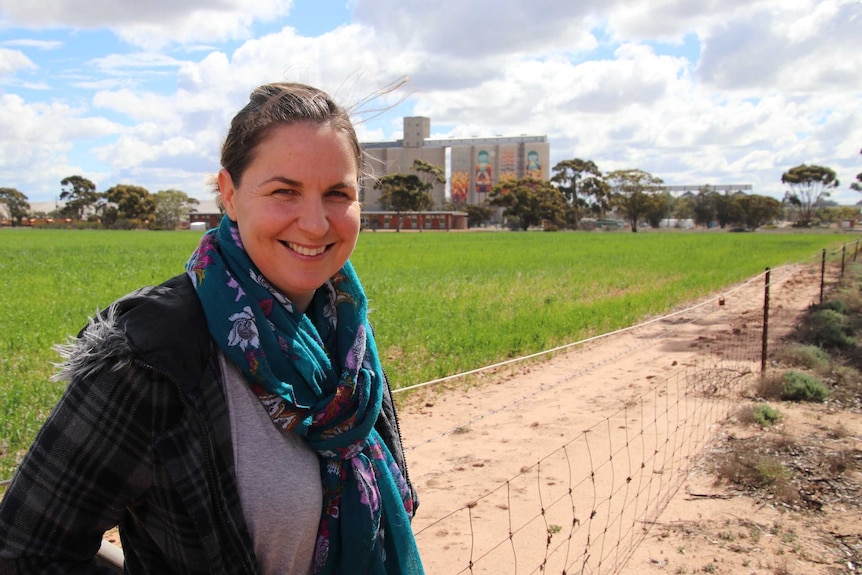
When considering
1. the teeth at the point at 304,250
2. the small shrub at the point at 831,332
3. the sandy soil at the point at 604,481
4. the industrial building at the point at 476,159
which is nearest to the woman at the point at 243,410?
the teeth at the point at 304,250

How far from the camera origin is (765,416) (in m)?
6.77

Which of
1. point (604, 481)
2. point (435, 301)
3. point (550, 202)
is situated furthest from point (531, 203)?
point (604, 481)

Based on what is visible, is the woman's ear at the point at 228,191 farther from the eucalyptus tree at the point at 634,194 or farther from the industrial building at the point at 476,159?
the industrial building at the point at 476,159

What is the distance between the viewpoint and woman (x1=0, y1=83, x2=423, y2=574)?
1.19m

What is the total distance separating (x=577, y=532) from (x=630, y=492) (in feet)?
2.70

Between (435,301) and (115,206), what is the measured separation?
3759 inches

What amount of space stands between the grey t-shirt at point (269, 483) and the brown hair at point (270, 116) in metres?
0.47

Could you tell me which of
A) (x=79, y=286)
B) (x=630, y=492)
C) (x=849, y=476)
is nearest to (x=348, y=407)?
(x=630, y=492)

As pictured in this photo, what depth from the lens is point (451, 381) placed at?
8625mm

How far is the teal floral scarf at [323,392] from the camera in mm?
1385

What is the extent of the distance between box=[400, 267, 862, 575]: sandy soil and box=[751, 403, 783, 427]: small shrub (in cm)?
12

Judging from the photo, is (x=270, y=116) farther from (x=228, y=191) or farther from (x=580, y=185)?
(x=580, y=185)

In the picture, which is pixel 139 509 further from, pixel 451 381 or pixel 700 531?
pixel 451 381

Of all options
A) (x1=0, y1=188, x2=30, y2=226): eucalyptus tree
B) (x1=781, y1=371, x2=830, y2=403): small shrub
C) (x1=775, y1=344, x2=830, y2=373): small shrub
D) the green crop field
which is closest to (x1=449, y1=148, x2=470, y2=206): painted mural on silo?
(x1=0, y1=188, x2=30, y2=226): eucalyptus tree
